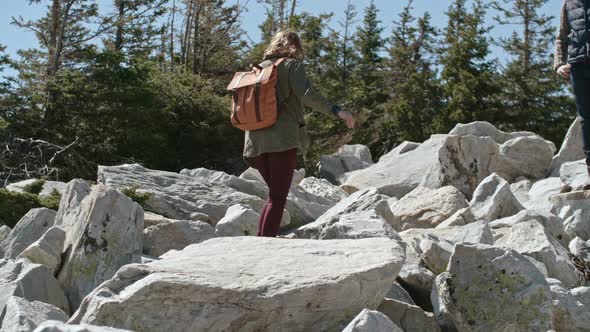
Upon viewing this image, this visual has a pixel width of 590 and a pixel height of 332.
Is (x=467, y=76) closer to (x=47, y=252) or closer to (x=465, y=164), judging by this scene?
(x=465, y=164)

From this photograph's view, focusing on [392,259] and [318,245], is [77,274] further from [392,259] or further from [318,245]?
[392,259]

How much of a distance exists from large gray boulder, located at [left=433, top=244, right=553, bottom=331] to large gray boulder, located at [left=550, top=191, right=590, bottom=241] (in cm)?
303

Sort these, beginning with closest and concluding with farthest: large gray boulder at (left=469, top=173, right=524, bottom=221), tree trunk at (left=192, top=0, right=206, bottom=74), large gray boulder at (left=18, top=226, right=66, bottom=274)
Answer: large gray boulder at (left=18, top=226, right=66, bottom=274)
large gray boulder at (left=469, top=173, right=524, bottom=221)
tree trunk at (left=192, top=0, right=206, bottom=74)

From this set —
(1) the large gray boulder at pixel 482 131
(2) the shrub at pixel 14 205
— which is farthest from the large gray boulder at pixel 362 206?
(1) the large gray boulder at pixel 482 131

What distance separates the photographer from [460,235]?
6301 millimetres

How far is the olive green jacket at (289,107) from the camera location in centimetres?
579

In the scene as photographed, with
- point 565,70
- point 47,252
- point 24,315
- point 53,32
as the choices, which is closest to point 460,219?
point 565,70

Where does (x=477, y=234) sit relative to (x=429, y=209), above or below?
above

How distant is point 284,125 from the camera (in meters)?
5.87

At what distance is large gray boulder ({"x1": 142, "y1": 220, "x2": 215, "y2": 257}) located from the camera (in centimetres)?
653

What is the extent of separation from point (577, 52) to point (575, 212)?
2175 mm

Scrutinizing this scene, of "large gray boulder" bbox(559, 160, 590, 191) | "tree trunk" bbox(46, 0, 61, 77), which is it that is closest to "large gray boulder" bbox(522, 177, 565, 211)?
"large gray boulder" bbox(559, 160, 590, 191)

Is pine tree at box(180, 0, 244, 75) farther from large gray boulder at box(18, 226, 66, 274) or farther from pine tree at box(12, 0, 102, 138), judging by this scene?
large gray boulder at box(18, 226, 66, 274)

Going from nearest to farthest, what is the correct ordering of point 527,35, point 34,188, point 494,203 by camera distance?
1. point 494,203
2. point 34,188
3. point 527,35
